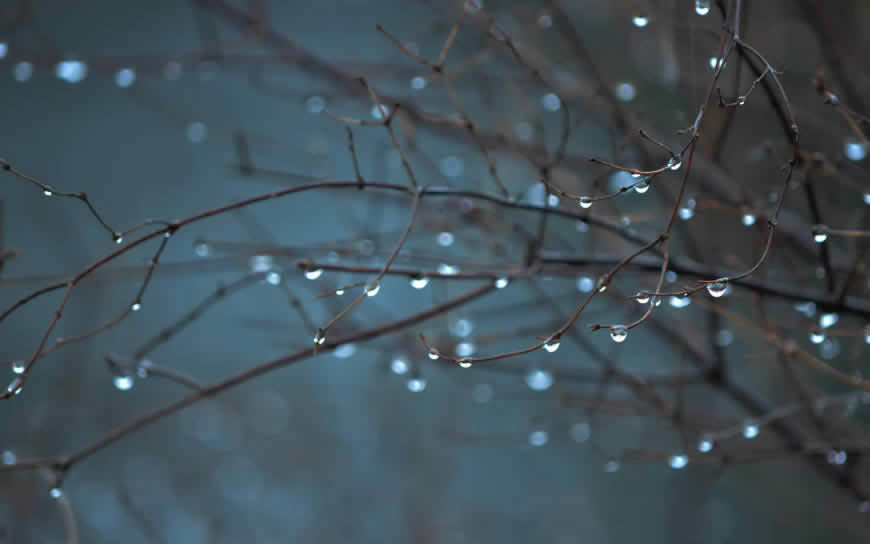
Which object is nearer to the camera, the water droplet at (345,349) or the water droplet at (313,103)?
the water droplet at (345,349)

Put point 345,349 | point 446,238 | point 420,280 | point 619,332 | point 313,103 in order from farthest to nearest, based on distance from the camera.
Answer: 1. point 313,103
2. point 446,238
3. point 345,349
4. point 420,280
5. point 619,332

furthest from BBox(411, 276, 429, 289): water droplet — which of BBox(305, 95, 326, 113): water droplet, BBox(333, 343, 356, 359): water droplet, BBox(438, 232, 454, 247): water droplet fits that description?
BBox(305, 95, 326, 113): water droplet

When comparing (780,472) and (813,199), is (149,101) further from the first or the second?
(780,472)

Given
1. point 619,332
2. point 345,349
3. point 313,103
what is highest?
point 313,103

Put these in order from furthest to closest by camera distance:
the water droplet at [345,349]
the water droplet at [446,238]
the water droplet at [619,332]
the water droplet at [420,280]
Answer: the water droplet at [446,238] → the water droplet at [345,349] → the water droplet at [420,280] → the water droplet at [619,332]

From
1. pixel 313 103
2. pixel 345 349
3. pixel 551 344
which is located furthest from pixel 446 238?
pixel 551 344

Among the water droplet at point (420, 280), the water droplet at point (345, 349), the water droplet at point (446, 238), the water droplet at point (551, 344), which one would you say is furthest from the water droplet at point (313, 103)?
the water droplet at point (551, 344)

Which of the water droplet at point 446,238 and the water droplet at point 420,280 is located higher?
the water droplet at point 420,280

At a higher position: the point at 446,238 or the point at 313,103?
the point at 313,103

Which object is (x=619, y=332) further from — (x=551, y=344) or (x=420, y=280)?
(x=420, y=280)

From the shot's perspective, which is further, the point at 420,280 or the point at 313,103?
the point at 313,103

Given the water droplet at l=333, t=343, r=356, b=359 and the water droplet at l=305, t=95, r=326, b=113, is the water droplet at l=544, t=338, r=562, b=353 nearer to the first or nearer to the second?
the water droplet at l=333, t=343, r=356, b=359

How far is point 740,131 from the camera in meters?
1.74

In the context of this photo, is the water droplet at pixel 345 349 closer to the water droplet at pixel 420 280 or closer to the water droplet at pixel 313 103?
the water droplet at pixel 420 280
